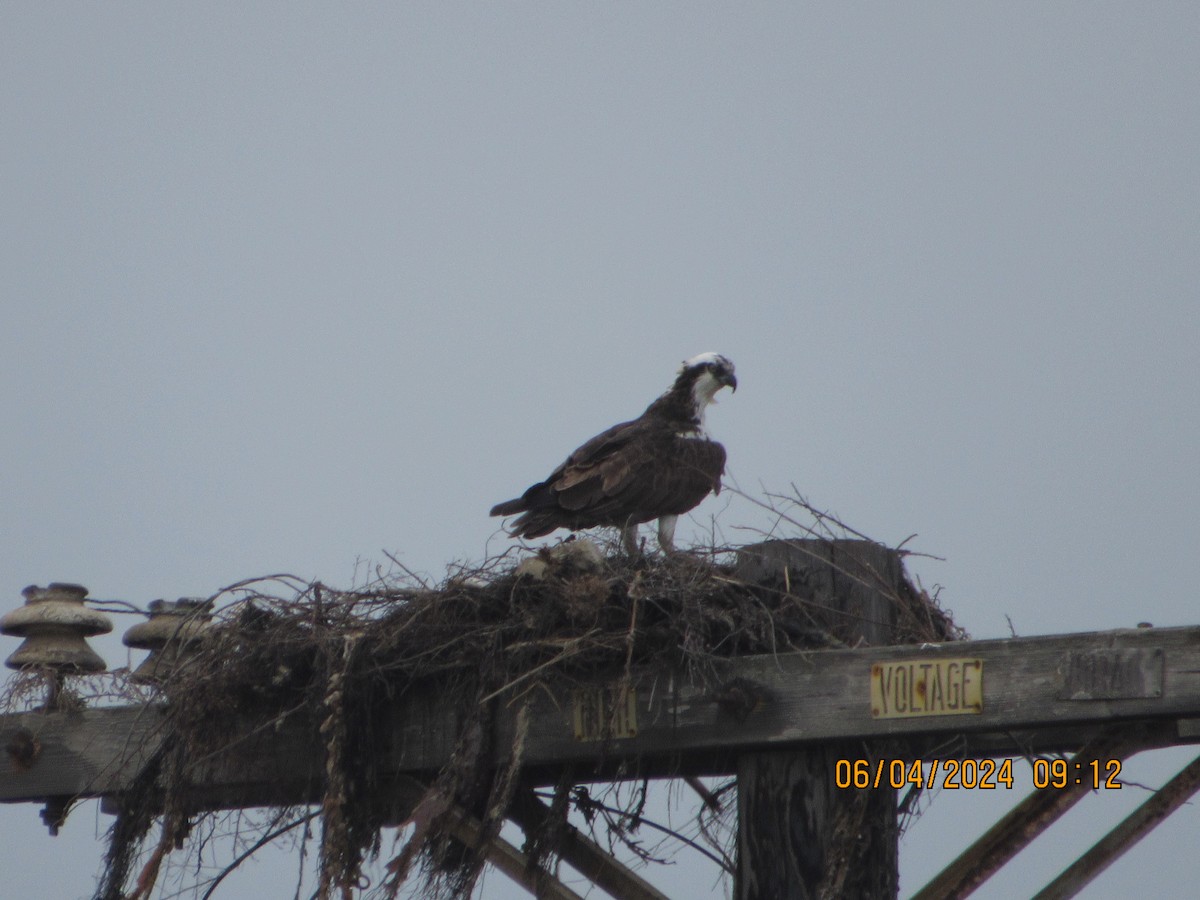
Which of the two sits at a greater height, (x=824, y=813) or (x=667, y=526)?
(x=667, y=526)

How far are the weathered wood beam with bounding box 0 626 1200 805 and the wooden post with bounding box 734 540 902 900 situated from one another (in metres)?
0.11

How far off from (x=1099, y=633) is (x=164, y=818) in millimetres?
3149

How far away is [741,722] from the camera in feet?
16.7

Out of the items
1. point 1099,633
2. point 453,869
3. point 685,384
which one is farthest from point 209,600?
point 685,384

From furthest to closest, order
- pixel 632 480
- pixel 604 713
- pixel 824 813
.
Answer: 1. pixel 632 480
2. pixel 604 713
3. pixel 824 813

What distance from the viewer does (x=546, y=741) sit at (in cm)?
539

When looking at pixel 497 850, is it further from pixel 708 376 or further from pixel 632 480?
pixel 708 376

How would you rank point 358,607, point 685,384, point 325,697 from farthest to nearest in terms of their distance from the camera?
point 685,384 → point 358,607 → point 325,697

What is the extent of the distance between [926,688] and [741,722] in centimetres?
59

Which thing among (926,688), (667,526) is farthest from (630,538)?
(926,688)

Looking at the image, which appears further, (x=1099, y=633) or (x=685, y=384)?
(x=685, y=384)

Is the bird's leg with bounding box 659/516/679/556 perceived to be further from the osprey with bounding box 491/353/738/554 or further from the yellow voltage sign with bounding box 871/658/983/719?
the yellow voltage sign with bounding box 871/658/983/719

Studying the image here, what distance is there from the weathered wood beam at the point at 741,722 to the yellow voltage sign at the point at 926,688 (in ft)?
0.07

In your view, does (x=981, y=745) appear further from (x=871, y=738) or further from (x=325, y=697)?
(x=325, y=697)
